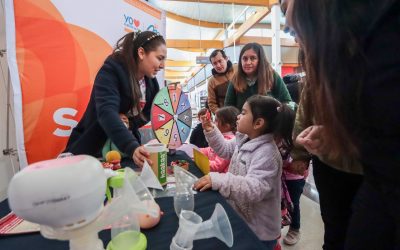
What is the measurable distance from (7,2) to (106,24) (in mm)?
732

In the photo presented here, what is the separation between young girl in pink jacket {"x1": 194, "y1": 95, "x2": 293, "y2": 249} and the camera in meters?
0.81

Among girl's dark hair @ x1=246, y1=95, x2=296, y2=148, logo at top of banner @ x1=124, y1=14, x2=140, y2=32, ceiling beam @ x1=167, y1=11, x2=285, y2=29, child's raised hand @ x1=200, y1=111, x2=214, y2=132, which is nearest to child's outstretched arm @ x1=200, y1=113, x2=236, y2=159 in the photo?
child's raised hand @ x1=200, y1=111, x2=214, y2=132

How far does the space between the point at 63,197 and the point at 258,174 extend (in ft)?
2.38

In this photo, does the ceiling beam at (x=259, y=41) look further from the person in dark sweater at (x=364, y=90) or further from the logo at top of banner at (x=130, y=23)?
the person in dark sweater at (x=364, y=90)

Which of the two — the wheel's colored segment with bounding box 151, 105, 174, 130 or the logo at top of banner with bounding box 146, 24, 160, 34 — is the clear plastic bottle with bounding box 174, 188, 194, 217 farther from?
the logo at top of banner with bounding box 146, 24, 160, 34

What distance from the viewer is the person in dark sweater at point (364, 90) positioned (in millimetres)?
343

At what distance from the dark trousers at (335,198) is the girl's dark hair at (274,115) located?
26 cm

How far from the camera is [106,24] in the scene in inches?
78.2

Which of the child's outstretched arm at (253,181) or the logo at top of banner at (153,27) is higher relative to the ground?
the logo at top of banner at (153,27)

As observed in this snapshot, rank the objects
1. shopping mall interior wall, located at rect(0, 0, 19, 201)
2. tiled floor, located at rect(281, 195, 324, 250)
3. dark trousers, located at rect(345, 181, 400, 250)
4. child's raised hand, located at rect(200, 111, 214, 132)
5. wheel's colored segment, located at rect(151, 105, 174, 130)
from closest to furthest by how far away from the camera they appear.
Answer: dark trousers, located at rect(345, 181, 400, 250) < wheel's colored segment, located at rect(151, 105, 174, 130) < child's raised hand, located at rect(200, 111, 214, 132) < shopping mall interior wall, located at rect(0, 0, 19, 201) < tiled floor, located at rect(281, 195, 324, 250)

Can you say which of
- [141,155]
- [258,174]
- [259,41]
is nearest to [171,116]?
[141,155]

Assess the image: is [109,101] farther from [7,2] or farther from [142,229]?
[7,2]

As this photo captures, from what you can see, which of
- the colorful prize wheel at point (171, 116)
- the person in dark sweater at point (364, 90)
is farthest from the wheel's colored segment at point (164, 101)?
the person in dark sweater at point (364, 90)

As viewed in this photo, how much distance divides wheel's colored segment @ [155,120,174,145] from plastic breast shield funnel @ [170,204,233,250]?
628 millimetres
